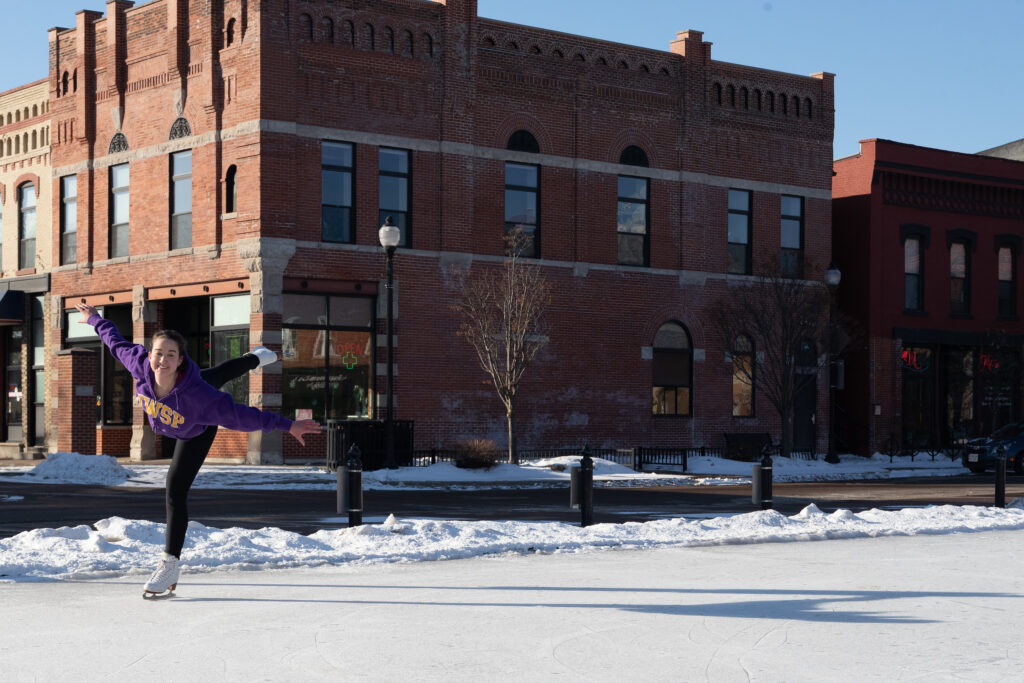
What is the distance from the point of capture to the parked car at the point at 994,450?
1250 inches

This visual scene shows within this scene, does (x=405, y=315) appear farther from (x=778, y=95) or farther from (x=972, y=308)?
(x=972, y=308)

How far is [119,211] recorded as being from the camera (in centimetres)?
3312

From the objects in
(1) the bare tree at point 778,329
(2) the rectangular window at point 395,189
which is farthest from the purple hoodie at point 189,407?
(1) the bare tree at point 778,329

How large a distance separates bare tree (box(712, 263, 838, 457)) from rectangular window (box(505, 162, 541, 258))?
5667mm

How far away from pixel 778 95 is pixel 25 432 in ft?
75.2

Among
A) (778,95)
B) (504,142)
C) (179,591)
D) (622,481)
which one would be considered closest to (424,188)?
(504,142)

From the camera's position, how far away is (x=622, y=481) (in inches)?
1027

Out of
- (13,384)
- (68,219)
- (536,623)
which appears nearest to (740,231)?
(68,219)

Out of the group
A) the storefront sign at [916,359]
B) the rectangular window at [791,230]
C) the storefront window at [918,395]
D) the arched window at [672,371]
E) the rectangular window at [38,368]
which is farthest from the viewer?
the storefront window at [918,395]

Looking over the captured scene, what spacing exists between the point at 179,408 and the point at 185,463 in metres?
0.42

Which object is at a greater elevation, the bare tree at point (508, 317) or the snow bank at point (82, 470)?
the bare tree at point (508, 317)

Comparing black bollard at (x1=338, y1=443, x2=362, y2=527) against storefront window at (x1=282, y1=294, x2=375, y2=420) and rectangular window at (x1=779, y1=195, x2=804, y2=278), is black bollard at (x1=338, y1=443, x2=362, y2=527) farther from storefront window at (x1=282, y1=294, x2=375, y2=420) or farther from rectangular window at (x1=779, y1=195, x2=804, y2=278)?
rectangular window at (x1=779, y1=195, x2=804, y2=278)

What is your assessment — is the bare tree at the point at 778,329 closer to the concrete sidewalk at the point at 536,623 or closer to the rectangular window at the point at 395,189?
the rectangular window at the point at 395,189

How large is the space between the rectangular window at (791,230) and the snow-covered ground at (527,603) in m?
22.4
